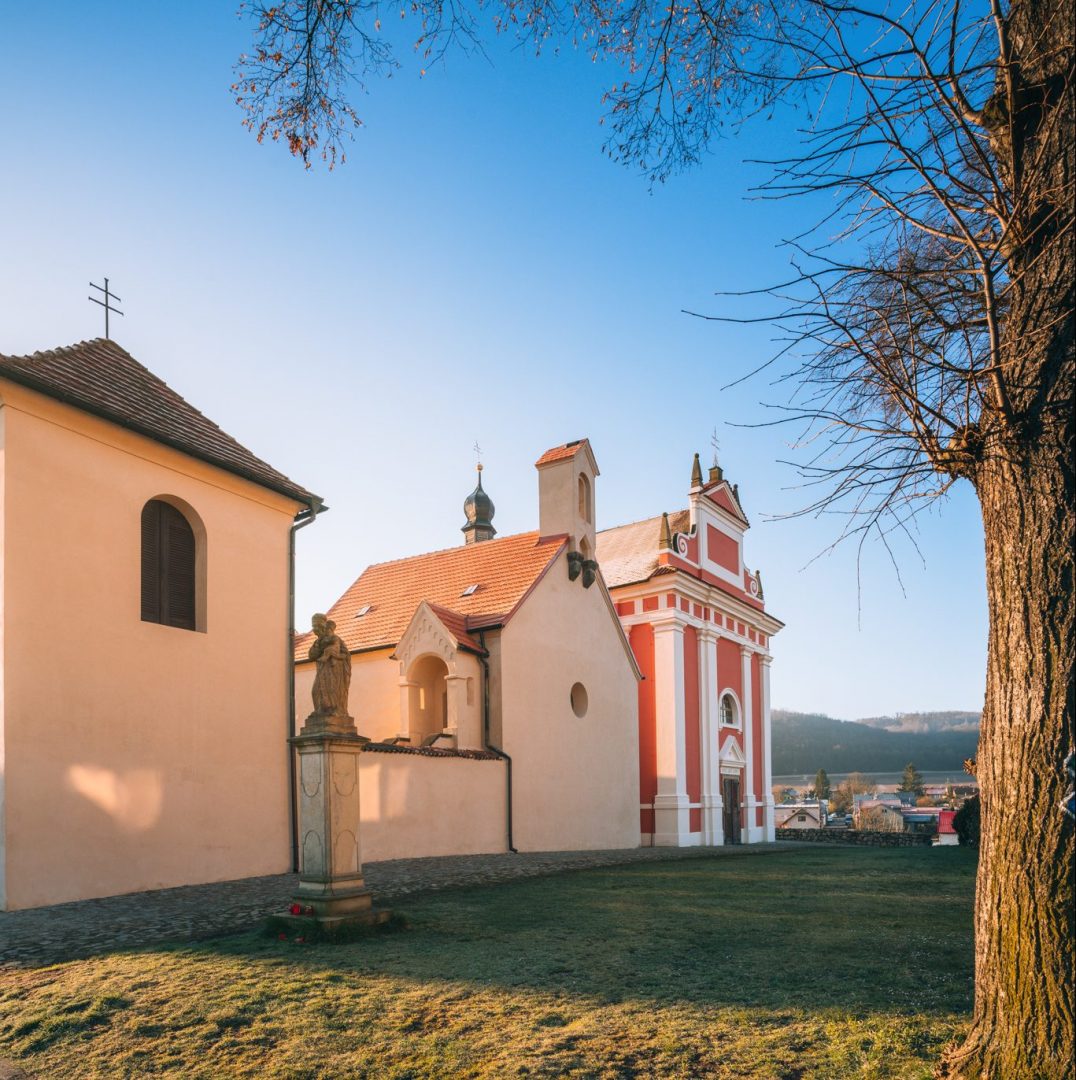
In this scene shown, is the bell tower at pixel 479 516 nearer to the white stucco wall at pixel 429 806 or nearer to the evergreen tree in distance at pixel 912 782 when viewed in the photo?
the white stucco wall at pixel 429 806

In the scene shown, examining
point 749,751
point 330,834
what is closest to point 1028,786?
point 330,834

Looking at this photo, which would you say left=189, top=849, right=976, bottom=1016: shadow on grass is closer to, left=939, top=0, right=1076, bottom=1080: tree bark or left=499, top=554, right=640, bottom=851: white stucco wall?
left=939, top=0, right=1076, bottom=1080: tree bark

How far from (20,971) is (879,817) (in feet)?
251

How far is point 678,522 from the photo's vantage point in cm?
3158

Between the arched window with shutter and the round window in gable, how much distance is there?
11.7 metres

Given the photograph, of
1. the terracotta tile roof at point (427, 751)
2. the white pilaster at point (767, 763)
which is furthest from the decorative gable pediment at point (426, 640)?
the white pilaster at point (767, 763)

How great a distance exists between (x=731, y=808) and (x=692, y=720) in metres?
4.20

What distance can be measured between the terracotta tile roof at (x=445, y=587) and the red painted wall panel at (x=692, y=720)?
24.4ft

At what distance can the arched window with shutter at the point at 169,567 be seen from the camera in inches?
521

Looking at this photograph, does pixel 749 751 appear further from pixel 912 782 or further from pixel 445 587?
pixel 912 782

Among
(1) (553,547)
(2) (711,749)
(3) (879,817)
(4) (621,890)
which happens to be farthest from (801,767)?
(4) (621,890)

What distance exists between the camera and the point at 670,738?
92.0 ft

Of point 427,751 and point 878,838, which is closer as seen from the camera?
point 427,751

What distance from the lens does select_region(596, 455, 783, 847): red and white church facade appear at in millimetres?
28172
